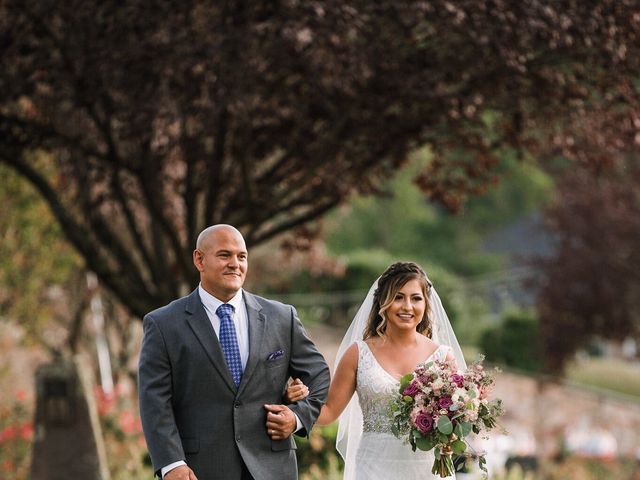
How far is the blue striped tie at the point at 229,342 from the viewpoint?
5930 mm

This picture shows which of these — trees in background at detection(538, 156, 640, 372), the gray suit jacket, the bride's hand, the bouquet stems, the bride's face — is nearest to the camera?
the gray suit jacket

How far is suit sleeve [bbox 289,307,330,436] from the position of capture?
6.08m

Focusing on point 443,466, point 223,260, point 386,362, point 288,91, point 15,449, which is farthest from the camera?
point 15,449

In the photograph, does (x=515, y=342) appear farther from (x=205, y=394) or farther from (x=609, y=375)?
(x=205, y=394)

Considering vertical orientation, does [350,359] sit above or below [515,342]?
below

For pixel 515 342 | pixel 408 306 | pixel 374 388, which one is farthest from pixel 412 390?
pixel 515 342

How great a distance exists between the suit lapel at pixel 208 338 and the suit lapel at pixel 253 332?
0.29 ft

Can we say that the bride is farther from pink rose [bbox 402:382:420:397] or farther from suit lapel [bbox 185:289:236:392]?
suit lapel [bbox 185:289:236:392]

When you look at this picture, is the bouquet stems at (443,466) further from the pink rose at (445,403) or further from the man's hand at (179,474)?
the man's hand at (179,474)

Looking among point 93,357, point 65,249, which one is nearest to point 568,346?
point 93,357

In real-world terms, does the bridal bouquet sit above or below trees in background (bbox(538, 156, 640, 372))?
below

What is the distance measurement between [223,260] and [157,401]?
0.74m

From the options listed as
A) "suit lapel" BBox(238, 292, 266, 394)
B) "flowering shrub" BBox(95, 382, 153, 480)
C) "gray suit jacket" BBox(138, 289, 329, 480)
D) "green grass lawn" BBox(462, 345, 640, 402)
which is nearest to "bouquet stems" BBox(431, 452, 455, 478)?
"gray suit jacket" BBox(138, 289, 329, 480)

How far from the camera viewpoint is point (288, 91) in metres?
10.0
